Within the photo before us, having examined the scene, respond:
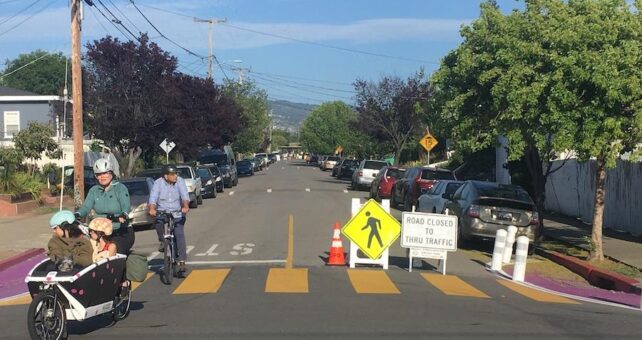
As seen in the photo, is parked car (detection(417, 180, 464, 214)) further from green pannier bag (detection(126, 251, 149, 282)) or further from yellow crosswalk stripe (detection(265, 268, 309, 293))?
green pannier bag (detection(126, 251, 149, 282))

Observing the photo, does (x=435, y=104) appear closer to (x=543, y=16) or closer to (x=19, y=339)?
(x=543, y=16)

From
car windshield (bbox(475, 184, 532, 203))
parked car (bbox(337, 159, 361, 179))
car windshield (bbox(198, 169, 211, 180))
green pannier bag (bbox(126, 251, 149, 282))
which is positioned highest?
car windshield (bbox(475, 184, 532, 203))

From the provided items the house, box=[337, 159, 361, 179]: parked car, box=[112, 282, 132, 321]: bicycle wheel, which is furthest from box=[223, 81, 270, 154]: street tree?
box=[112, 282, 132, 321]: bicycle wheel

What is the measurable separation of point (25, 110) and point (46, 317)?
43681mm

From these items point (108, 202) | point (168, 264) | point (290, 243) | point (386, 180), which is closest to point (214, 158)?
point (386, 180)

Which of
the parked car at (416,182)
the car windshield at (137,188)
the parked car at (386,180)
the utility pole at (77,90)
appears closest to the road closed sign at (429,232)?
the car windshield at (137,188)

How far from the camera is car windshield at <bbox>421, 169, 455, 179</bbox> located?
25.5m

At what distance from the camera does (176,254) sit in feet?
37.2

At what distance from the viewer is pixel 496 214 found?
15953 mm

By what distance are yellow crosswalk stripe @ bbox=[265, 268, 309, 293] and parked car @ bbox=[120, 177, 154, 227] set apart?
7.68 metres

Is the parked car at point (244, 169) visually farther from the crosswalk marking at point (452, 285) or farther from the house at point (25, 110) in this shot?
the crosswalk marking at point (452, 285)

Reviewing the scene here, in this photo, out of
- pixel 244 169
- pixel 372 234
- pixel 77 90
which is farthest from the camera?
pixel 244 169

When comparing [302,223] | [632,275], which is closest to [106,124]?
[302,223]

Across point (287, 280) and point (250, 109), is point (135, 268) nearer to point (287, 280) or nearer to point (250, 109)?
point (287, 280)
